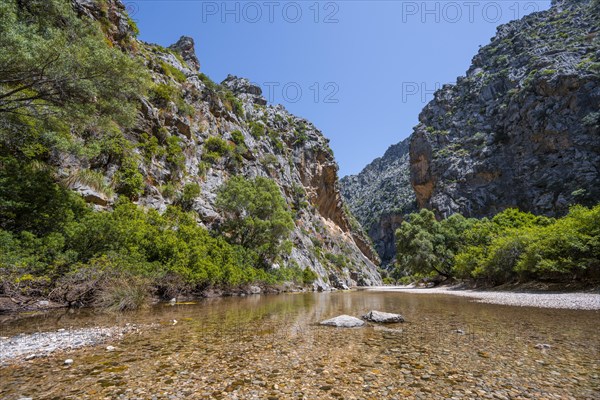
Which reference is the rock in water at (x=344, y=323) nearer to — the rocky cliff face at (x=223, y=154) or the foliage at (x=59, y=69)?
the foliage at (x=59, y=69)

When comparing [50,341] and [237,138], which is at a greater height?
[237,138]

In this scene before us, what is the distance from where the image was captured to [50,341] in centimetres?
756

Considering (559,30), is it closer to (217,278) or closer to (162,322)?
(217,278)

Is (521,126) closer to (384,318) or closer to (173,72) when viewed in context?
(173,72)

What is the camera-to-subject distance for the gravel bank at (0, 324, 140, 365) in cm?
644

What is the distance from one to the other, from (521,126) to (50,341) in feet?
296

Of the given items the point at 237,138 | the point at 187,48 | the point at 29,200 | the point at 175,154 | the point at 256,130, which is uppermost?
the point at 187,48

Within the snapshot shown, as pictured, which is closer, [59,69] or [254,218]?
[59,69]

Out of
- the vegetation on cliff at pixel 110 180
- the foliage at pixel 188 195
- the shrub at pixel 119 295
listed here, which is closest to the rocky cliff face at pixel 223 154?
the vegetation on cliff at pixel 110 180

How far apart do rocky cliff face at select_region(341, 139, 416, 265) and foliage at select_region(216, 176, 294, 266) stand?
3547 inches

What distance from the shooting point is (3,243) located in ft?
40.9

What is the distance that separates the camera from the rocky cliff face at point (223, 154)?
3266 cm

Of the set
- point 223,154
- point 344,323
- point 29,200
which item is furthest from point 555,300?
point 223,154

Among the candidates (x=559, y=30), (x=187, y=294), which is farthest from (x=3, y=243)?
(x=559, y=30)
